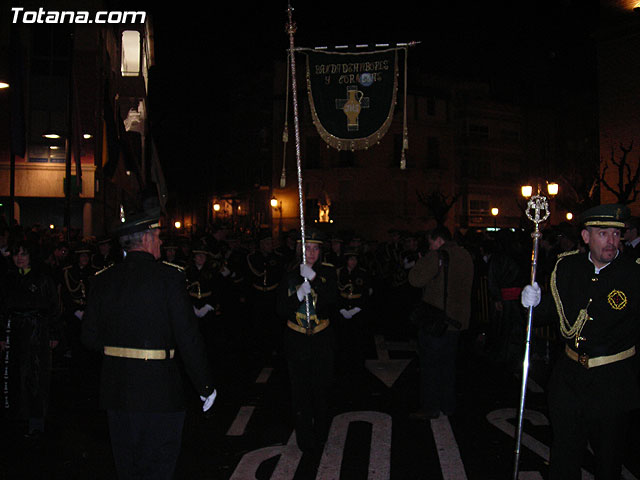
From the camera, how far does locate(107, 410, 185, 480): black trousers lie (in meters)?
4.06

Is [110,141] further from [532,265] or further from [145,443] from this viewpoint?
[532,265]

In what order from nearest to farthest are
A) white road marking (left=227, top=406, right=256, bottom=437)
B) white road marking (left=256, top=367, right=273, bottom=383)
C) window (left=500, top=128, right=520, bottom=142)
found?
white road marking (left=227, top=406, right=256, bottom=437) < white road marking (left=256, top=367, right=273, bottom=383) < window (left=500, top=128, right=520, bottom=142)

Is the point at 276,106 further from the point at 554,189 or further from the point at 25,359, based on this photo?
the point at 25,359

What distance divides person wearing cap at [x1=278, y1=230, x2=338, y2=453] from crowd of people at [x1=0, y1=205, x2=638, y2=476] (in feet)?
0.03

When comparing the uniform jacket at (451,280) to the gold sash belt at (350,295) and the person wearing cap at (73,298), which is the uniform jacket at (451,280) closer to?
the gold sash belt at (350,295)

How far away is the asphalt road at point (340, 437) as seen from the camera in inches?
221

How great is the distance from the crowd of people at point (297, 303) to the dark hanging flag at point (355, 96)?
5.46 ft

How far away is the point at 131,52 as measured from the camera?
1330 inches

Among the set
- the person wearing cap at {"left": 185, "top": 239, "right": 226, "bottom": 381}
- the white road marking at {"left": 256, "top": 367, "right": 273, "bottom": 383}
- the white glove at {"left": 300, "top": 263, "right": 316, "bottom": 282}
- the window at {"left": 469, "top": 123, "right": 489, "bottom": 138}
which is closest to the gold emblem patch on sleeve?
the white glove at {"left": 300, "top": 263, "right": 316, "bottom": 282}

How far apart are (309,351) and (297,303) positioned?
47 cm

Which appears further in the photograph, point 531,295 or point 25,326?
point 25,326

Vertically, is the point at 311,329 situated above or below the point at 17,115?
below

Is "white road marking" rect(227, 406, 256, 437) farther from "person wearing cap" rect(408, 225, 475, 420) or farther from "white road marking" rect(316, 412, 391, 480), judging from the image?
A: "person wearing cap" rect(408, 225, 475, 420)

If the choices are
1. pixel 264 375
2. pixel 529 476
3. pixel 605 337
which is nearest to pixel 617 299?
pixel 605 337
